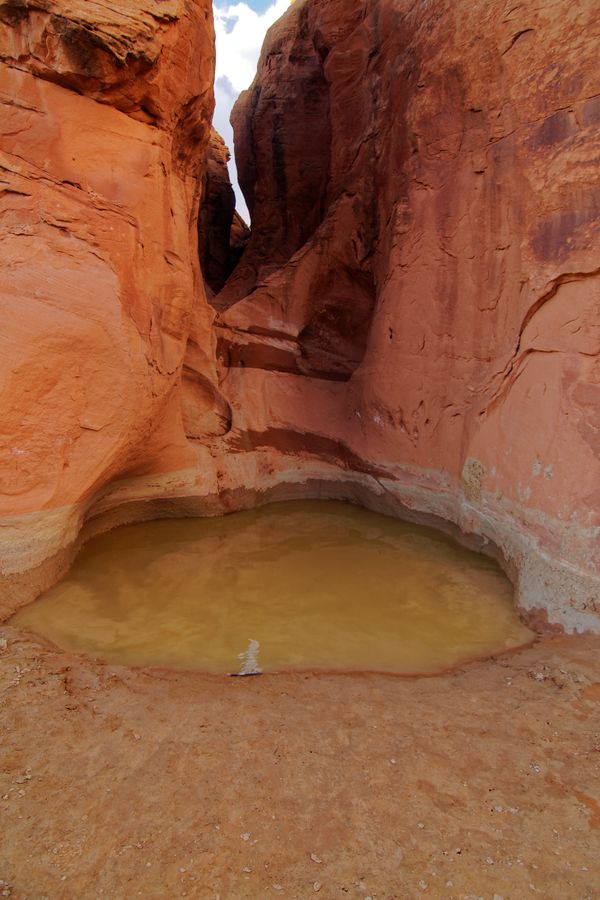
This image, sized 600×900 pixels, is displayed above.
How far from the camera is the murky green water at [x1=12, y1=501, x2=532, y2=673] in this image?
3.11m

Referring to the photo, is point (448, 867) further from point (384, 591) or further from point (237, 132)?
point (237, 132)

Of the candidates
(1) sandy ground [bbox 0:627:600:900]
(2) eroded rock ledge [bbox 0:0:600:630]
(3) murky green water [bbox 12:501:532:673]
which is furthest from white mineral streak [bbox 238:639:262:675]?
(2) eroded rock ledge [bbox 0:0:600:630]

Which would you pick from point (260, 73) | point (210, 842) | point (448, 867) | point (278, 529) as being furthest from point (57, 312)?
point (260, 73)

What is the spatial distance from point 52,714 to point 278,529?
11.1 feet

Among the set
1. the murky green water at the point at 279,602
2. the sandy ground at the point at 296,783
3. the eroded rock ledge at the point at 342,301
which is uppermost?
the eroded rock ledge at the point at 342,301

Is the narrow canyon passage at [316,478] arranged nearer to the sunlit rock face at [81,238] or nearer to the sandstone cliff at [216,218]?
the sunlit rock face at [81,238]

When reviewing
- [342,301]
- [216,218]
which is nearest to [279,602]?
[342,301]

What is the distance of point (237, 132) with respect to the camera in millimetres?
11352

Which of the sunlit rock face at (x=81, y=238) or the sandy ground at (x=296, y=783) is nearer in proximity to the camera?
the sandy ground at (x=296, y=783)

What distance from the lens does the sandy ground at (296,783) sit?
1.55m

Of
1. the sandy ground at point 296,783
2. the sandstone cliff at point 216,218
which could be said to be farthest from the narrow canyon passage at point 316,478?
the sandstone cliff at point 216,218

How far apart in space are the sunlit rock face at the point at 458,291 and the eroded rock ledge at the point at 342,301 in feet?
0.08

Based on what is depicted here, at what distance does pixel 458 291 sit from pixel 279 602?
11.4 feet

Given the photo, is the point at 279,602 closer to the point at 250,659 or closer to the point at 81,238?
the point at 250,659
